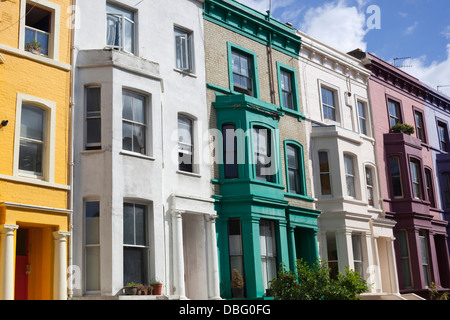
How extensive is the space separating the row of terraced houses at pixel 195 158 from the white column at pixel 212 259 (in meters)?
0.05

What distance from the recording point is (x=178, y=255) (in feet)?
57.9

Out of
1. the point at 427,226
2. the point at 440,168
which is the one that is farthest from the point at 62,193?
the point at 440,168

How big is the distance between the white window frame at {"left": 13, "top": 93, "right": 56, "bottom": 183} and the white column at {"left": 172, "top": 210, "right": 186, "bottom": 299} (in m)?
4.21

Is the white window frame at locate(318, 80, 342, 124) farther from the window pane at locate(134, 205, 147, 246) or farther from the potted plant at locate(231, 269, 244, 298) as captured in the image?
the window pane at locate(134, 205, 147, 246)

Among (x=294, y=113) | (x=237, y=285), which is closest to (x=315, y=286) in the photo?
(x=237, y=285)

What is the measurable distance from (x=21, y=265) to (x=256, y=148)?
369 inches

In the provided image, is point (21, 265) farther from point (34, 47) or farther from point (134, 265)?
point (34, 47)

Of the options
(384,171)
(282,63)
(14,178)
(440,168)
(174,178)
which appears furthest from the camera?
(440,168)

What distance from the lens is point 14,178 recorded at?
14.4 meters

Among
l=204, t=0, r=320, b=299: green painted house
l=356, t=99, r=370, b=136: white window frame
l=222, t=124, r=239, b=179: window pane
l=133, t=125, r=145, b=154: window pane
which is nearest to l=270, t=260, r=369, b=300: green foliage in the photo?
l=204, t=0, r=320, b=299: green painted house

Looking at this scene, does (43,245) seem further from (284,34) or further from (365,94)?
(365,94)

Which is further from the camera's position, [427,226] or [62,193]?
[427,226]
